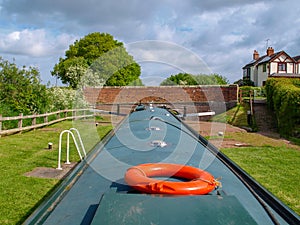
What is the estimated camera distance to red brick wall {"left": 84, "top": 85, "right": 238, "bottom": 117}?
2535 cm

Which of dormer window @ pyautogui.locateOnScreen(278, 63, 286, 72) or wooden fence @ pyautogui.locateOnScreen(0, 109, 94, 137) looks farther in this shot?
dormer window @ pyautogui.locateOnScreen(278, 63, 286, 72)

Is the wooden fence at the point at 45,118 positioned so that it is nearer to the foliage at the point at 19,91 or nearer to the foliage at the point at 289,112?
the foliage at the point at 19,91

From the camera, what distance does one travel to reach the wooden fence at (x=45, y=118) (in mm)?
10770

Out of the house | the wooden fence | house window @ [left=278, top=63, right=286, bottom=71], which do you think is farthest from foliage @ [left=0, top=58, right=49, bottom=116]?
house window @ [left=278, top=63, right=286, bottom=71]

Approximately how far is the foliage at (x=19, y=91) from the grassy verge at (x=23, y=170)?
169 centimetres

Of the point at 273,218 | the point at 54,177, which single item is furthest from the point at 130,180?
the point at 54,177

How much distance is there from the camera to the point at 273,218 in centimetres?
196

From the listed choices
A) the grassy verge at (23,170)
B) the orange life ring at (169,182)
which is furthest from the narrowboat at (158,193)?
the grassy verge at (23,170)

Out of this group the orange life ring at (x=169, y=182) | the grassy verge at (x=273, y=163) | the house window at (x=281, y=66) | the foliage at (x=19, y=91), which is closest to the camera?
the orange life ring at (x=169, y=182)

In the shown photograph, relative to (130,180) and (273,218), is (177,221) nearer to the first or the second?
(130,180)

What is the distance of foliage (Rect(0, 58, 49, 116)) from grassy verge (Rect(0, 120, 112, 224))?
169 cm

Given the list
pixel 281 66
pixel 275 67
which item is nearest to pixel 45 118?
pixel 275 67

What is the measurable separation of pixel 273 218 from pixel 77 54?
144 feet

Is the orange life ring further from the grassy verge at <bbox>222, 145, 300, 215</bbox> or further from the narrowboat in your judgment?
the grassy verge at <bbox>222, 145, 300, 215</bbox>
